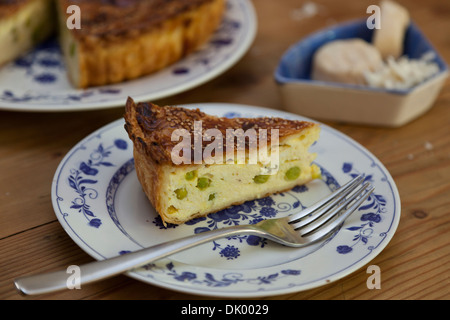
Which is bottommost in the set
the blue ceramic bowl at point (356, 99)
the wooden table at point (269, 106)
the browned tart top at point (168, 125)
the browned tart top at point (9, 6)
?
the wooden table at point (269, 106)

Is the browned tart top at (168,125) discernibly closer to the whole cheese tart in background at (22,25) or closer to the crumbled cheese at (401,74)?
the crumbled cheese at (401,74)

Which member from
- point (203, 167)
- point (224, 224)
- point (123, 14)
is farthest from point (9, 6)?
point (224, 224)

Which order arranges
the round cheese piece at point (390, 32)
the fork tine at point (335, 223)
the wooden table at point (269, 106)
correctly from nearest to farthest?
the wooden table at point (269, 106), the fork tine at point (335, 223), the round cheese piece at point (390, 32)

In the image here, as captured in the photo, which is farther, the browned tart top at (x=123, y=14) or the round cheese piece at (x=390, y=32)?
the round cheese piece at (x=390, y=32)

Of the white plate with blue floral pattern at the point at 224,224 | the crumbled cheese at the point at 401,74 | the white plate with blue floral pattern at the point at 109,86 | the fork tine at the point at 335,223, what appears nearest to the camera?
the white plate with blue floral pattern at the point at 224,224

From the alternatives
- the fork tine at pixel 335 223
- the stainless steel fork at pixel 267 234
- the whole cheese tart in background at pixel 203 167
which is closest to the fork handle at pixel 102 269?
the stainless steel fork at pixel 267 234

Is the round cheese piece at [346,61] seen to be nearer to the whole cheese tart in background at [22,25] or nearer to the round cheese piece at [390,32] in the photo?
the round cheese piece at [390,32]

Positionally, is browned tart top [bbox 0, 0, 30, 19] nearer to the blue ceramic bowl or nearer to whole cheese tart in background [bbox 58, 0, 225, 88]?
whole cheese tart in background [bbox 58, 0, 225, 88]

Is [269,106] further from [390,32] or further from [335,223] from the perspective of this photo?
[335,223]

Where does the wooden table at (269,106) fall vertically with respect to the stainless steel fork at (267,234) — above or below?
below
